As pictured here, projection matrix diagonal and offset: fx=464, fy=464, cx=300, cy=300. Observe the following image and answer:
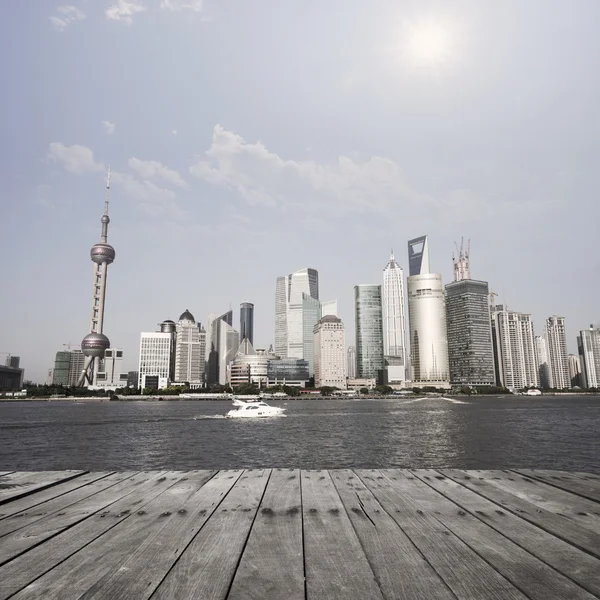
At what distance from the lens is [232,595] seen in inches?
125

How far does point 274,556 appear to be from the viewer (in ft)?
12.8

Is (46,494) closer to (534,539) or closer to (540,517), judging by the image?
(534,539)

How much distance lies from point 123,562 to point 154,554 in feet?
0.86

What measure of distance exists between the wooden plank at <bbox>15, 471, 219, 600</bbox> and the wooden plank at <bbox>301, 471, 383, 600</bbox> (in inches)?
46.4

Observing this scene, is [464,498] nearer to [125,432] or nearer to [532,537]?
[532,537]

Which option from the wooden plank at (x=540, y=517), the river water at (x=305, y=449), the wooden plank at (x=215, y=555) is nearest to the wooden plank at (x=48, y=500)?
the wooden plank at (x=215, y=555)

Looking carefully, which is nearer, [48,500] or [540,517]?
[540,517]

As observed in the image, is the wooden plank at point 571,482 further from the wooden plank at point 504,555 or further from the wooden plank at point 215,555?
the wooden plank at point 215,555

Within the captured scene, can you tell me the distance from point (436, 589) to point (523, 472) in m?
5.45

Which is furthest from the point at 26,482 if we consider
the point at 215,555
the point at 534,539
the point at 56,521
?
the point at 534,539

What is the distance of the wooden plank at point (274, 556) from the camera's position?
3.24 meters

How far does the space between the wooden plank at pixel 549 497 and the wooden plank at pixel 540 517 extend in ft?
0.43

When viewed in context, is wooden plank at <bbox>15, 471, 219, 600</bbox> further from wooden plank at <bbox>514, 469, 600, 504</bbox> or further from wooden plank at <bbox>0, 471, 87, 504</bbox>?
wooden plank at <bbox>514, 469, 600, 504</bbox>

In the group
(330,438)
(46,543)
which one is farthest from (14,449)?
(46,543)
